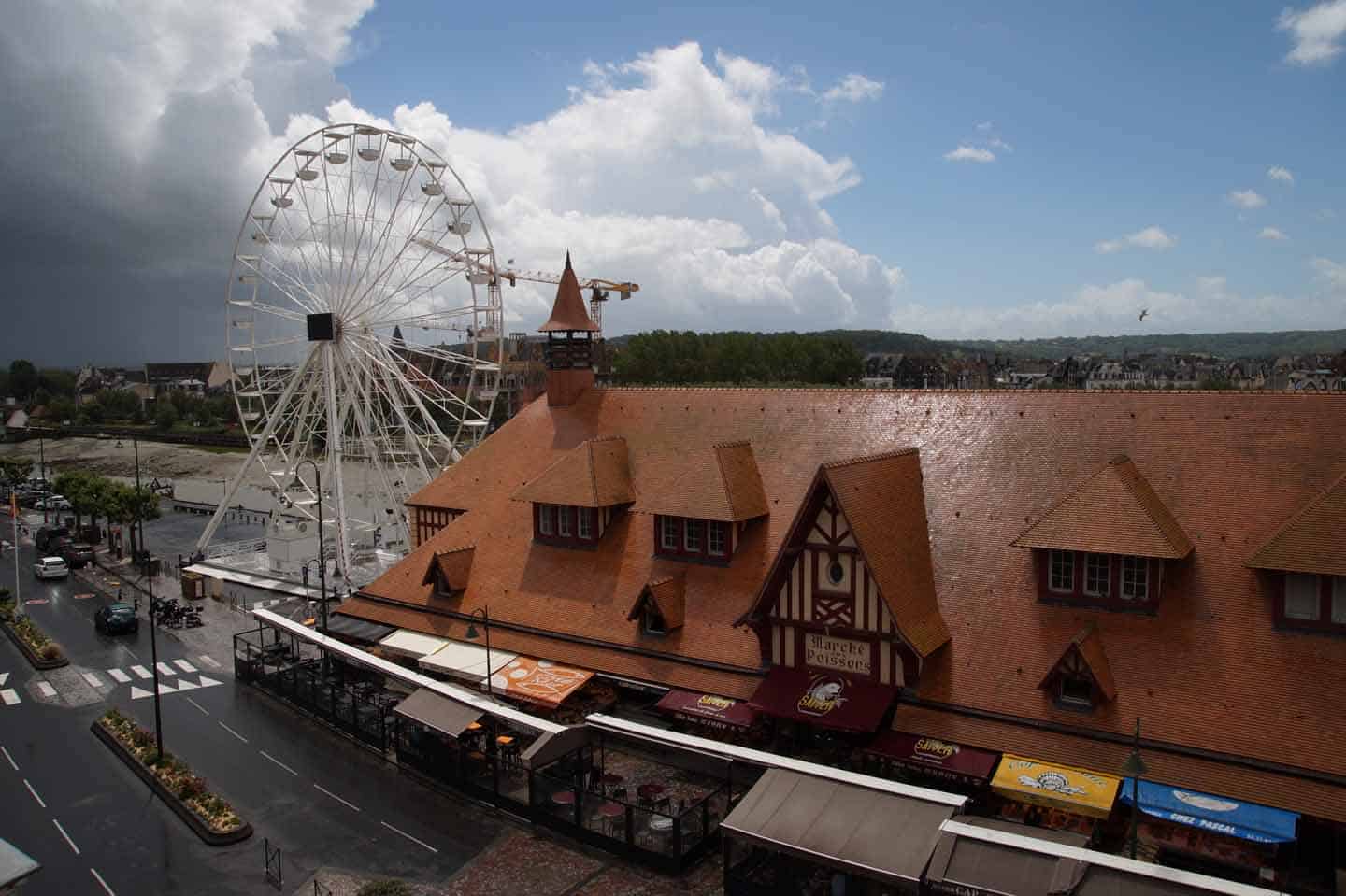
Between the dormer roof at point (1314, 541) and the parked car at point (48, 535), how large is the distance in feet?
227

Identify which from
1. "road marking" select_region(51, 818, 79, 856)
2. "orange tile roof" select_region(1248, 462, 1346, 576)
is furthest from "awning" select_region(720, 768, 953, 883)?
"road marking" select_region(51, 818, 79, 856)

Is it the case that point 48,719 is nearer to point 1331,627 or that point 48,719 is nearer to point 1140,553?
point 1140,553

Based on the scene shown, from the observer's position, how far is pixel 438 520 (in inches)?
1439

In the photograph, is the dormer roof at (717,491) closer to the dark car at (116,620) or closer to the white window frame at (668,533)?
the white window frame at (668,533)

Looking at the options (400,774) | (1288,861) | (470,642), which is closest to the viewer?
(1288,861)

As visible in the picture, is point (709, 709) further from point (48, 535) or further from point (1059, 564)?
point (48, 535)

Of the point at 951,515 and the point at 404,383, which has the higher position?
the point at 404,383

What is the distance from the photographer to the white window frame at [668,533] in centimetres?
2797

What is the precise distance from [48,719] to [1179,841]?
33.8m

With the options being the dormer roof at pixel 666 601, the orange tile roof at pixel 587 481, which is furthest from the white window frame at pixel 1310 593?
the orange tile roof at pixel 587 481

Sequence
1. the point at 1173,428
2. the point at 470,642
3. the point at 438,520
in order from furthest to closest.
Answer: the point at 438,520 < the point at 470,642 < the point at 1173,428

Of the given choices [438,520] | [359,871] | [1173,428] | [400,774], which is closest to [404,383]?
[438,520]

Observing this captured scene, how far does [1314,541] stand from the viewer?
743 inches

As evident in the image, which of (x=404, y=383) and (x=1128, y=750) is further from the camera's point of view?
(x=404, y=383)
